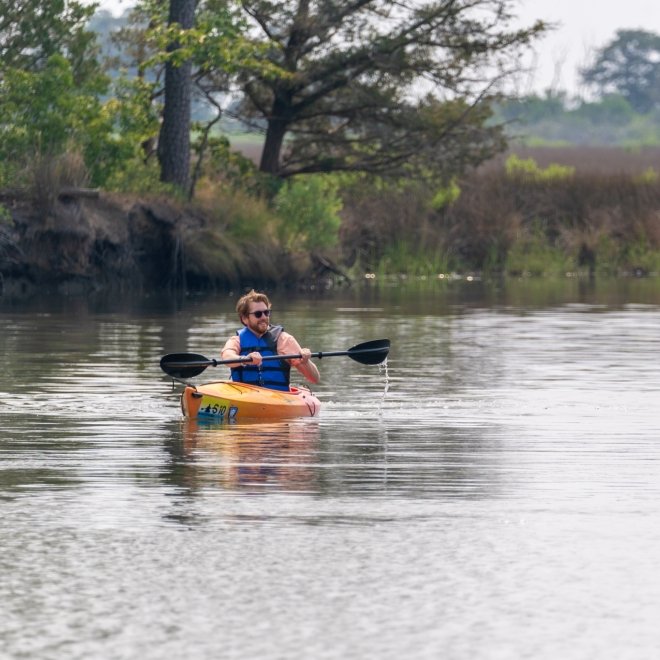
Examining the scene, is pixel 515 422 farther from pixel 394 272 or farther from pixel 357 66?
pixel 394 272

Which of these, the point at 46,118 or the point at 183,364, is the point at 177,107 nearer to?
the point at 46,118

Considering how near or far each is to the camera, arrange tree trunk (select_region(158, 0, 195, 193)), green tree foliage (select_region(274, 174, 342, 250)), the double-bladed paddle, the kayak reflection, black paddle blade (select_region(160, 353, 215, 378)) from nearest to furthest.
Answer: the kayak reflection → the double-bladed paddle → black paddle blade (select_region(160, 353, 215, 378)) → tree trunk (select_region(158, 0, 195, 193)) → green tree foliage (select_region(274, 174, 342, 250))

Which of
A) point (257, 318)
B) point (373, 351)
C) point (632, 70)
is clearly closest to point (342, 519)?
point (257, 318)

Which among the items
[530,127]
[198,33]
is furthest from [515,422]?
[530,127]

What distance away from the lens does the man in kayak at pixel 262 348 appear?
16500 mm

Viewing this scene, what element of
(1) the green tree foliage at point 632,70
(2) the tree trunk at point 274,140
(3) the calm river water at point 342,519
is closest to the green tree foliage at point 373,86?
(2) the tree trunk at point 274,140

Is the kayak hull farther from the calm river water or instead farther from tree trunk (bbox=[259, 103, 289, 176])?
tree trunk (bbox=[259, 103, 289, 176])

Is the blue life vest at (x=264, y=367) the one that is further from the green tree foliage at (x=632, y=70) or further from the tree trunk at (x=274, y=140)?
the green tree foliage at (x=632, y=70)

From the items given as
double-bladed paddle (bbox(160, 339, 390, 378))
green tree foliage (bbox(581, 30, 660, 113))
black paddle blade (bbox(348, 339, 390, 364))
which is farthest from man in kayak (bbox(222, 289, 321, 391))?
green tree foliage (bbox(581, 30, 660, 113))

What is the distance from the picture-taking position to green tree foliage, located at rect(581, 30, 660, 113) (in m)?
157

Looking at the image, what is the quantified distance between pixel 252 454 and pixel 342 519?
3086 millimetres

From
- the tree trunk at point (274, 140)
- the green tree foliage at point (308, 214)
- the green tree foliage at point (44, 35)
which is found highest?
the green tree foliage at point (44, 35)

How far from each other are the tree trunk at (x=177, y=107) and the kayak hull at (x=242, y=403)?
954 inches

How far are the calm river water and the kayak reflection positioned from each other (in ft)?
0.11
